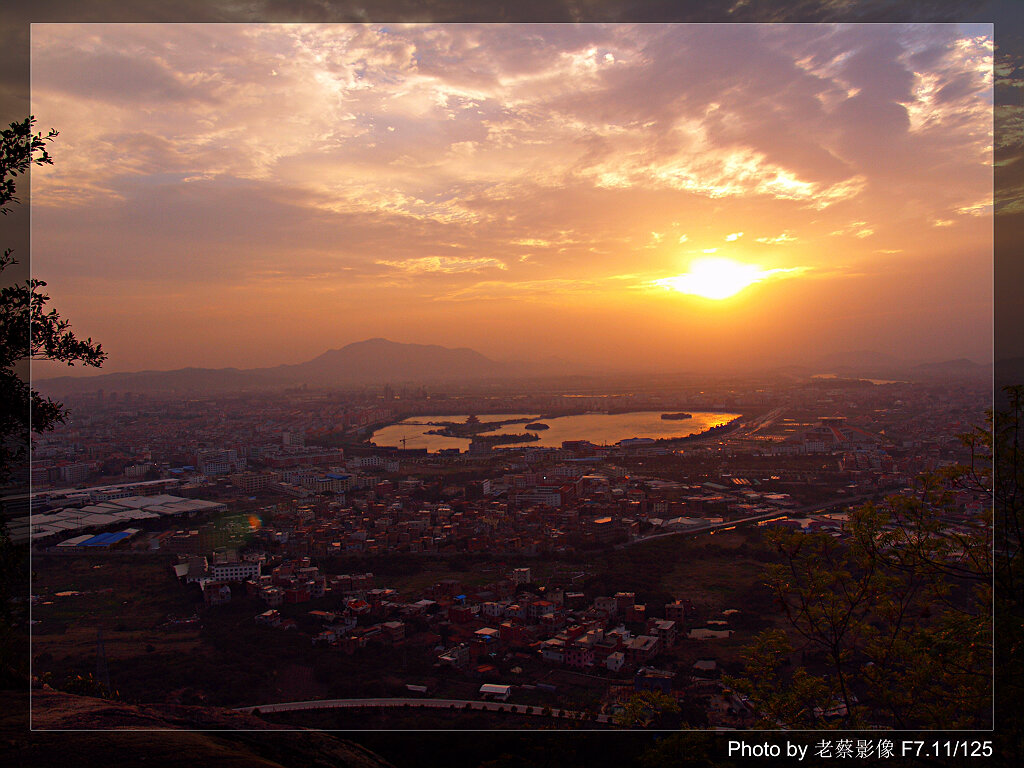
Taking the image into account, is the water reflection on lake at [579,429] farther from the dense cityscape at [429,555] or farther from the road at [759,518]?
the road at [759,518]

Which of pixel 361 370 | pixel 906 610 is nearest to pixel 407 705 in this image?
pixel 906 610

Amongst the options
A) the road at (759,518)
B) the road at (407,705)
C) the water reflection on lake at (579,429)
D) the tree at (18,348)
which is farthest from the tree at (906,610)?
the water reflection on lake at (579,429)

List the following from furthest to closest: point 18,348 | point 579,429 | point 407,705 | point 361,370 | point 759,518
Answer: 1. point 579,429
2. point 361,370
3. point 759,518
4. point 407,705
5. point 18,348

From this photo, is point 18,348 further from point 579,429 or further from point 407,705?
point 579,429

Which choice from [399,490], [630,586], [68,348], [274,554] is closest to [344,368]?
[274,554]

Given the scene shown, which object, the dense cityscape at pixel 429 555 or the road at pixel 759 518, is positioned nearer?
the dense cityscape at pixel 429 555

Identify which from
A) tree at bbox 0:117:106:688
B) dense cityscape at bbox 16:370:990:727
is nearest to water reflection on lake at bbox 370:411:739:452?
dense cityscape at bbox 16:370:990:727
